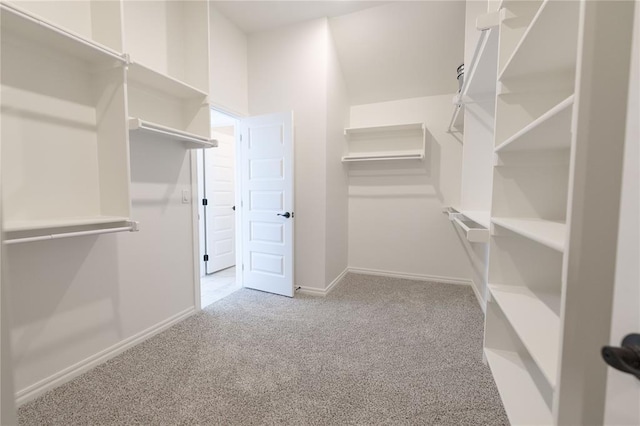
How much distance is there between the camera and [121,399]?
1473 mm

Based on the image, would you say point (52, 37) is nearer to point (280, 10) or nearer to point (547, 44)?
point (280, 10)

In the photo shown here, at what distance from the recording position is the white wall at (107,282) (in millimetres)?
1451

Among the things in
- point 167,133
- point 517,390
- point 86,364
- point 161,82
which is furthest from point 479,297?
point 161,82

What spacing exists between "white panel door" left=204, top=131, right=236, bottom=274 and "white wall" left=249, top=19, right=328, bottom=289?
4.07 feet

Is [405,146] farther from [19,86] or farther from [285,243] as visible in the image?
[19,86]

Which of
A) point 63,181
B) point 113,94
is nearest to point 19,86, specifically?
point 113,94

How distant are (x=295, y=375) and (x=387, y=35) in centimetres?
348

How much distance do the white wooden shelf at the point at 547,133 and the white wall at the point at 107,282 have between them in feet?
6.59

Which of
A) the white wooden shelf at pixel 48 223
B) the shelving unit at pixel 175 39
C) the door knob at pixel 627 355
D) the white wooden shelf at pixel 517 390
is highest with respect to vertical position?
the shelving unit at pixel 175 39

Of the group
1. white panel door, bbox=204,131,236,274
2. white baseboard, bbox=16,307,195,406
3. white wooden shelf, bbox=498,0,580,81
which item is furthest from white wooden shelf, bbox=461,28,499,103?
white panel door, bbox=204,131,236,274

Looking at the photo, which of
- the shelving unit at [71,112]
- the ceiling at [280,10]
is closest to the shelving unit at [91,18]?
the shelving unit at [71,112]

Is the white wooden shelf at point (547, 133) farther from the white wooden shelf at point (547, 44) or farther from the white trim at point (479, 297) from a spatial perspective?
the white trim at point (479, 297)

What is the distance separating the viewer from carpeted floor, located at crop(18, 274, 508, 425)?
1372 millimetres

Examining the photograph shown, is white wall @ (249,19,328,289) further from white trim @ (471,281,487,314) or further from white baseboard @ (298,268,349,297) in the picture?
white trim @ (471,281,487,314)
